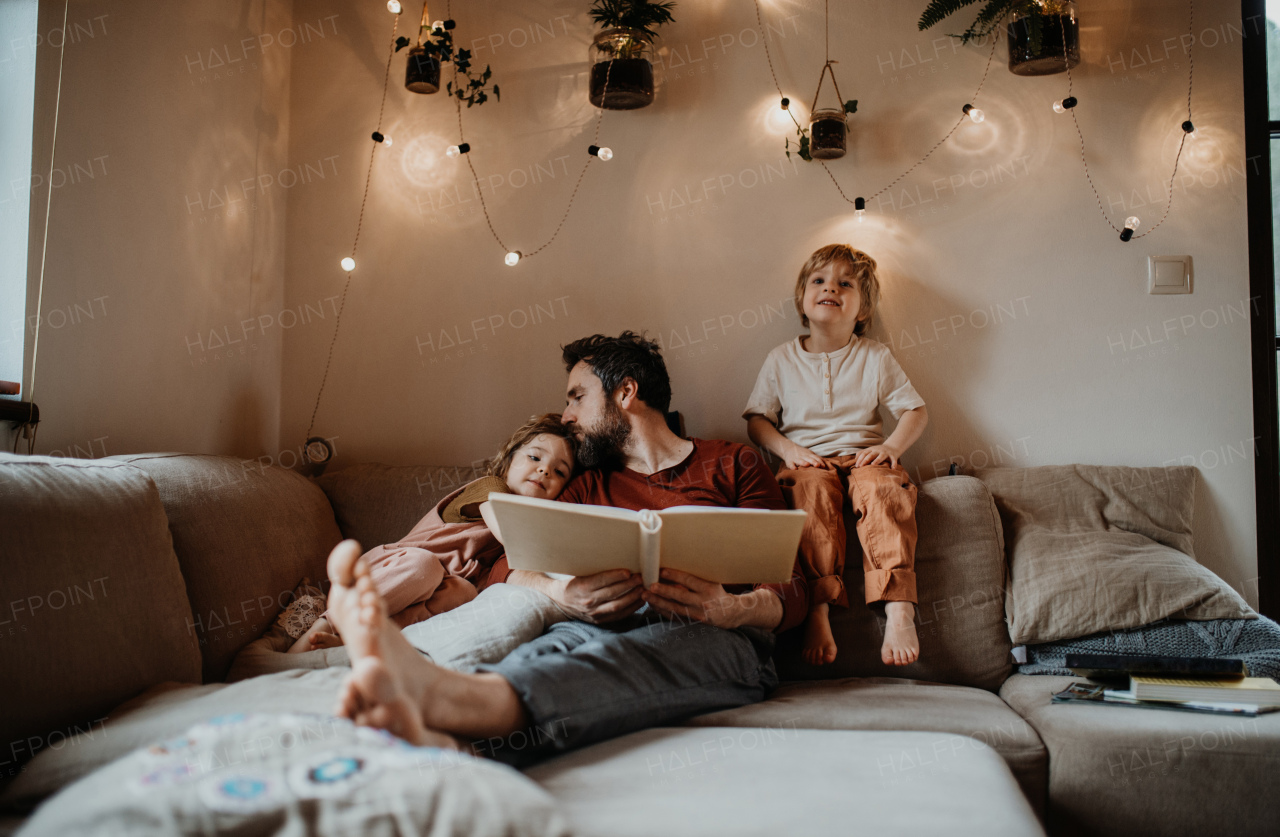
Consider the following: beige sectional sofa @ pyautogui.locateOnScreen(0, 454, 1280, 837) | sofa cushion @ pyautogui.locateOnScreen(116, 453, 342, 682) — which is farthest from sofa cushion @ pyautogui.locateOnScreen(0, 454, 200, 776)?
sofa cushion @ pyautogui.locateOnScreen(116, 453, 342, 682)

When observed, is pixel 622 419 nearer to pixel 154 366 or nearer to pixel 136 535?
pixel 136 535

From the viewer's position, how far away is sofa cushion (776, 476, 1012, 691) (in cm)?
186

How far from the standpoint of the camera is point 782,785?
113 centimetres

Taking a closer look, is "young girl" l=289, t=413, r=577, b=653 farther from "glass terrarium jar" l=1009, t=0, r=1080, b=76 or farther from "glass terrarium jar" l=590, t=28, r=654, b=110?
"glass terrarium jar" l=1009, t=0, r=1080, b=76

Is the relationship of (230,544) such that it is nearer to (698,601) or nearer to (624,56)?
(698,601)

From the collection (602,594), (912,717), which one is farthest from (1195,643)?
(602,594)

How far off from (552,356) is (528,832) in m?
1.86

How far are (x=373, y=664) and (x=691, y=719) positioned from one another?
0.71 metres

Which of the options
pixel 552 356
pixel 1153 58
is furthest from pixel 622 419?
pixel 1153 58

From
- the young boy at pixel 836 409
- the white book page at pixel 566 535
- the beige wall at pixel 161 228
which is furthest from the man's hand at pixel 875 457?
the beige wall at pixel 161 228

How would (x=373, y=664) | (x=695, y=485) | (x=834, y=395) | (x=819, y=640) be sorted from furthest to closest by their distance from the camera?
(x=834, y=395) < (x=695, y=485) < (x=819, y=640) < (x=373, y=664)

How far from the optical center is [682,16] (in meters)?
2.55

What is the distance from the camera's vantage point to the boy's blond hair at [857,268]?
90.8 inches

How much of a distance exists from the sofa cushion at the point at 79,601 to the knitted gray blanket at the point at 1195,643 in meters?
1.80
